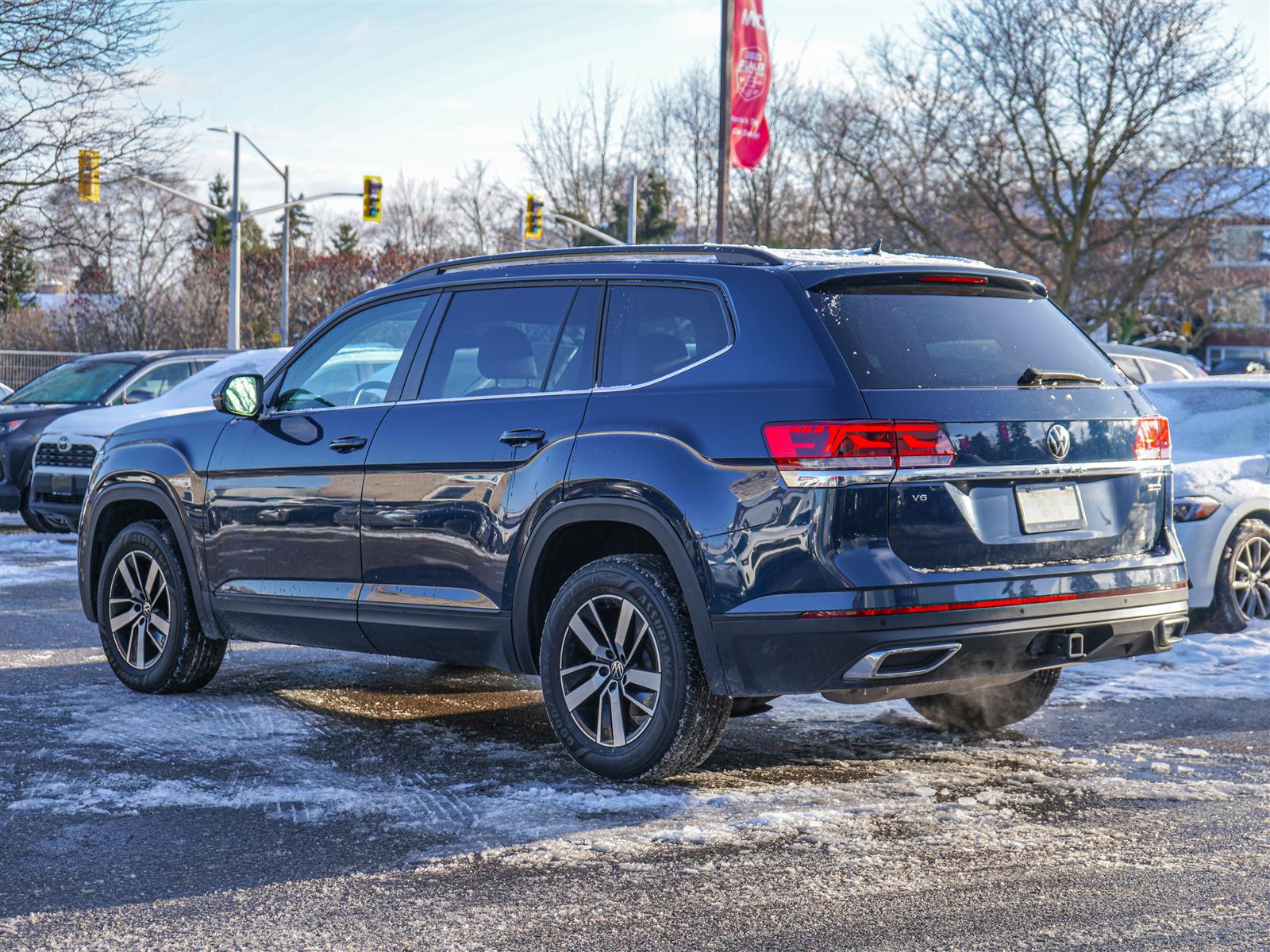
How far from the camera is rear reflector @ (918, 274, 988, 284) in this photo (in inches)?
204

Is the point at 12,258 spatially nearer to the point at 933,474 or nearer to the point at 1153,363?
the point at 1153,363

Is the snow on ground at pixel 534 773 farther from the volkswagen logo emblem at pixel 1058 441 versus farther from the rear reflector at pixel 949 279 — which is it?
the rear reflector at pixel 949 279

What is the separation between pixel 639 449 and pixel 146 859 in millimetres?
1971

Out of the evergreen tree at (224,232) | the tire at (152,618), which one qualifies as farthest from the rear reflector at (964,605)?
the evergreen tree at (224,232)

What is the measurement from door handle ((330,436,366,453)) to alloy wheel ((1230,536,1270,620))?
16.9 ft

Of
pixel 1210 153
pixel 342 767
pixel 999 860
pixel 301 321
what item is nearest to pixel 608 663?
pixel 342 767

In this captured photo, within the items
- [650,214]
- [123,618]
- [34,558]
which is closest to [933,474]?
[123,618]

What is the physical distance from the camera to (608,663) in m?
5.24

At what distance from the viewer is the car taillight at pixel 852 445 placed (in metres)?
4.64

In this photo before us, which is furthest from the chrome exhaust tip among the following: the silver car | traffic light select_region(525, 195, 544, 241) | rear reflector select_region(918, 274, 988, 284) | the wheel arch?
traffic light select_region(525, 195, 544, 241)

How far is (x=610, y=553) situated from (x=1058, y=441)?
1617 millimetres

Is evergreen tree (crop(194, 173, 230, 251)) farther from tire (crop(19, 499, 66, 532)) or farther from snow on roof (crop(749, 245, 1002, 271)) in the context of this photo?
snow on roof (crop(749, 245, 1002, 271))

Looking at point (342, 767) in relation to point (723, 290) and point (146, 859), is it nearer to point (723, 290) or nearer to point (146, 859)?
point (146, 859)

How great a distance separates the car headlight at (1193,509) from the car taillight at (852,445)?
169 inches
